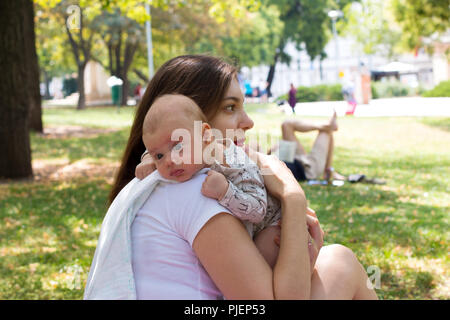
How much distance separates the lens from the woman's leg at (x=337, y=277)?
191 cm

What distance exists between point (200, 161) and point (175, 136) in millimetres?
114

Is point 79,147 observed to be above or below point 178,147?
below

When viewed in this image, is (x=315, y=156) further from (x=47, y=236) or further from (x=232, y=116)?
(x=232, y=116)

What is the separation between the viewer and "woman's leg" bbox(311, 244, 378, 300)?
A: 1.91m

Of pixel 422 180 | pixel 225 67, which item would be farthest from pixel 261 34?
pixel 225 67

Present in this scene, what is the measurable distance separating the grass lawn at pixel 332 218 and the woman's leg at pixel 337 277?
35 centimetres

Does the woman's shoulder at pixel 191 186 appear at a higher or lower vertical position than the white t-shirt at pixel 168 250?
higher

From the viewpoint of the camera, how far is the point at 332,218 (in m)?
6.49

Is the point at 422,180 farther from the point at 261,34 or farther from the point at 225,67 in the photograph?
the point at 261,34

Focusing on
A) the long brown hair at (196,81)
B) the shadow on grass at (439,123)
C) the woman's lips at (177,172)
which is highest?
the long brown hair at (196,81)

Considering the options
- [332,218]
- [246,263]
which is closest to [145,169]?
[246,263]

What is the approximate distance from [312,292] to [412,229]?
4387mm

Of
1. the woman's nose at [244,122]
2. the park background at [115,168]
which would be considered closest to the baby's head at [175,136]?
the woman's nose at [244,122]

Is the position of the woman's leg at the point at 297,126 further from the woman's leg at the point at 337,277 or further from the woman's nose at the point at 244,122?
the woman's leg at the point at 337,277
